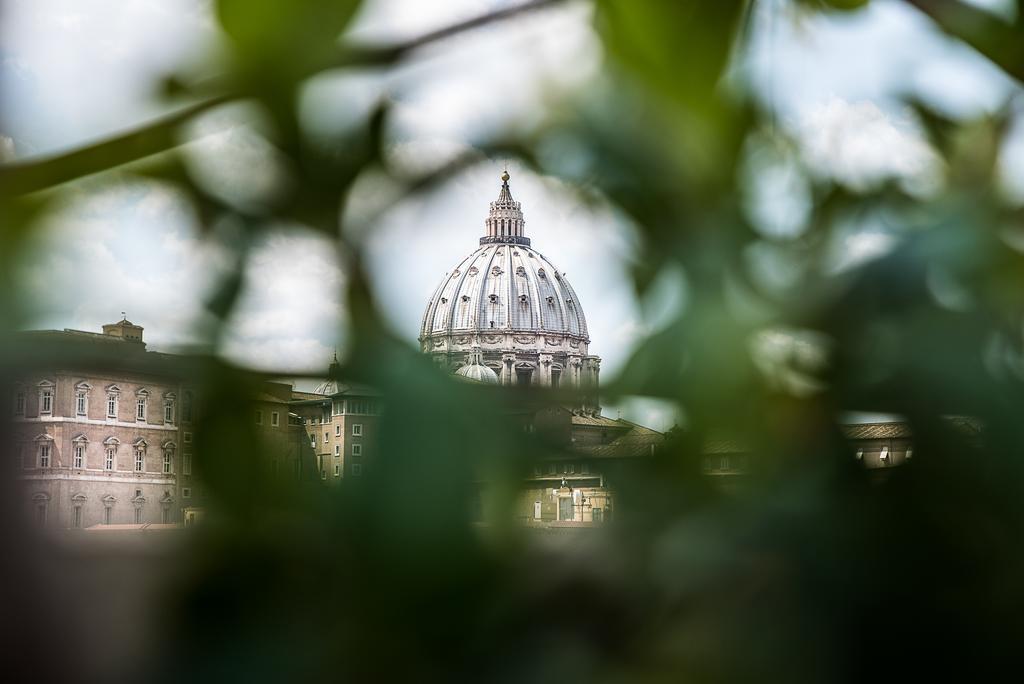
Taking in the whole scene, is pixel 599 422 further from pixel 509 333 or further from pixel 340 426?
pixel 509 333

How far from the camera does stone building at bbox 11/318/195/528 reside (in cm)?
9

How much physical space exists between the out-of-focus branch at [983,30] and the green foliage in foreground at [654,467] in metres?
0.03

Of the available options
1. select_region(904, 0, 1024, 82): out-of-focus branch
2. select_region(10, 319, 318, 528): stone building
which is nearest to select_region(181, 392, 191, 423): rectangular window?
select_region(10, 319, 318, 528): stone building

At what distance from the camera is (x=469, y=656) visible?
0.08 metres

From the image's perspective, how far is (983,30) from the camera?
13cm

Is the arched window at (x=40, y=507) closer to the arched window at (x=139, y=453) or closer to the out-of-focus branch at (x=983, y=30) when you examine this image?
the arched window at (x=139, y=453)

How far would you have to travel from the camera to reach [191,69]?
0.10m

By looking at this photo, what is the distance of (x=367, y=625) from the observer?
8 cm

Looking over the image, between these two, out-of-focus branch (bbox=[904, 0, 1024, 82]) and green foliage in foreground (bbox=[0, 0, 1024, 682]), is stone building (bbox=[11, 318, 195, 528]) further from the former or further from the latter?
out-of-focus branch (bbox=[904, 0, 1024, 82])

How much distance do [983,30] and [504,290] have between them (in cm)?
60

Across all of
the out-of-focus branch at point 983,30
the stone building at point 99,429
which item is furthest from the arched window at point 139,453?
the out-of-focus branch at point 983,30

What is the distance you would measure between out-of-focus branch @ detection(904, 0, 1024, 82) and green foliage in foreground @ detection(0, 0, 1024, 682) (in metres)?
0.03

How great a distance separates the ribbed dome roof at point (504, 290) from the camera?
0.48 ft

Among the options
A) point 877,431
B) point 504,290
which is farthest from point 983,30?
point 504,290
